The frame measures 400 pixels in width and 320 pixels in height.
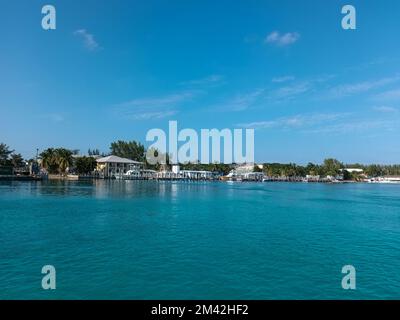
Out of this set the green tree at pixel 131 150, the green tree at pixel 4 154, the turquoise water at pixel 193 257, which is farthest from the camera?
the green tree at pixel 131 150

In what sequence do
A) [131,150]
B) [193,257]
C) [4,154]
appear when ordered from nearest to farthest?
[193,257] → [4,154] → [131,150]

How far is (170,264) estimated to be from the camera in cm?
1759

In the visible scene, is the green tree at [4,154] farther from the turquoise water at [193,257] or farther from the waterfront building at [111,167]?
the turquoise water at [193,257]

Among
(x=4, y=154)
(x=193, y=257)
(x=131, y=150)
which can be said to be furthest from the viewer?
(x=131, y=150)

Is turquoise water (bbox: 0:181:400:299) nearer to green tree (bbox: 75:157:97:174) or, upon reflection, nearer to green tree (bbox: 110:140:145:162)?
green tree (bbox: 75:157:97:174)

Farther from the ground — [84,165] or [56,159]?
[56,159]

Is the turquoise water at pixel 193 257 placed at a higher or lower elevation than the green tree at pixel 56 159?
lower

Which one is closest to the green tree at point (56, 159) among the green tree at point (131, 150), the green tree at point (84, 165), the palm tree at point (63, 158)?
the palm tree at point (63, 158)

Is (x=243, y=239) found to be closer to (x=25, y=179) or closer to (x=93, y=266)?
(x=93, y=266)

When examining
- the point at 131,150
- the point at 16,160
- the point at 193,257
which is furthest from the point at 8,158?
the point at 193,257

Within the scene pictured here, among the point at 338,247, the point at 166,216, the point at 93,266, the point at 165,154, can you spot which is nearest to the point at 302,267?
the point at 338,247

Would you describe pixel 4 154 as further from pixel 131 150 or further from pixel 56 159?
pixel 131 150

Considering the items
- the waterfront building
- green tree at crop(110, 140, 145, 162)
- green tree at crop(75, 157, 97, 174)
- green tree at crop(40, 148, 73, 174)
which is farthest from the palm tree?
green tree at crop(110, 140, 145, 162)
